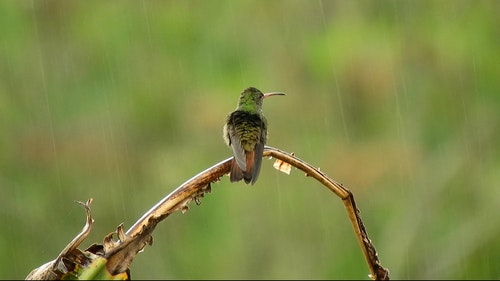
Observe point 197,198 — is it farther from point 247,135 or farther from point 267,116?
point 267,116

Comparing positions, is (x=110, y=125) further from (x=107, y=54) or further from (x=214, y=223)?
(x=214, y=223)

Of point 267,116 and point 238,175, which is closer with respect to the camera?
point 238,175

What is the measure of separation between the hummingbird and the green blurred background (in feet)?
13.0

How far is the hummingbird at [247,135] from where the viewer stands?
111 inches

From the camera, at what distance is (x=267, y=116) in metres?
8.50

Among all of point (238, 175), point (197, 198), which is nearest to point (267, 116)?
point (238, 175)

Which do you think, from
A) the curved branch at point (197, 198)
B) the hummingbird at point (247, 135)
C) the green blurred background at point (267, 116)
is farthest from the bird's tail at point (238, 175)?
the green blurred background at point (267, 116)

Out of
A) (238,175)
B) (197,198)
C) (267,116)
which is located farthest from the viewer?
(267,116)

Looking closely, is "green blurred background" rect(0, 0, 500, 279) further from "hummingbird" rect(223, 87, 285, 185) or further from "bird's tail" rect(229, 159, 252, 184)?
"bird's tail" rect(229, 159, 252, 184)

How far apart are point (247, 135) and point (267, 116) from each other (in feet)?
17.1

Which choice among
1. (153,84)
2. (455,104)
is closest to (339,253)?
(455,104)

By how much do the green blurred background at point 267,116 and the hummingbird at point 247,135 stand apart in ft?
13.0

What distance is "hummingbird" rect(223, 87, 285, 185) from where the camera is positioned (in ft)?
9.28

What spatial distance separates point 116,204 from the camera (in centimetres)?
819
